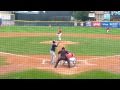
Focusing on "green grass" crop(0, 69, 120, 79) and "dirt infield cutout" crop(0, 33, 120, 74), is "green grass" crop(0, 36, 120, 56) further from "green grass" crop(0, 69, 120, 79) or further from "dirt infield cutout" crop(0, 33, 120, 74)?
"green grass" crop(0, 69, 120, 79)

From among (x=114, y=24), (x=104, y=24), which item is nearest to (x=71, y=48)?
(x=114, y=24)

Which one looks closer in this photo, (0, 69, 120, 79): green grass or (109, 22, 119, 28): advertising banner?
(0, 69, 120, 79): green grass

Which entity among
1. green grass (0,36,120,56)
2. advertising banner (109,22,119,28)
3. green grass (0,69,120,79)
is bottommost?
green grass (0,69,120,79)

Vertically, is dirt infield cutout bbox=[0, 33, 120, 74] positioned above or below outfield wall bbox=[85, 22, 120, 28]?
below

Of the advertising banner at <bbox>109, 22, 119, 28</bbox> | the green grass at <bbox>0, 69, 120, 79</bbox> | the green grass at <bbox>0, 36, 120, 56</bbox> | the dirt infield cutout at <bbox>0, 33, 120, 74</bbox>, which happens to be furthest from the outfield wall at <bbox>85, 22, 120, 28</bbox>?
the green grass at <bbox>0, 69, 120, 79</bbox>

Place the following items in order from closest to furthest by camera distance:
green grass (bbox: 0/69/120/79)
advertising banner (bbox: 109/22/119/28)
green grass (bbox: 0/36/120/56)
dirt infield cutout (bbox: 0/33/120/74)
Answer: green grass (bbox: 0/69/120/79) < dirt infield cutout (bbox: 0/33/120/74) < green grass (bbox: 0/36/120/56) < advertising banner (bbox: 109/22/119/28)

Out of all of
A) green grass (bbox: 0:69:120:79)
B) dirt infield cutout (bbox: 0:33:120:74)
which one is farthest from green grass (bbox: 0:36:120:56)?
green grass (bbox: 0:69:120:79)

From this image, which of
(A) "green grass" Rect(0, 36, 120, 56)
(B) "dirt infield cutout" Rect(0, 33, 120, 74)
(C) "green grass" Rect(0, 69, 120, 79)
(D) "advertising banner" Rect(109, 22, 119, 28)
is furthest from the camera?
(D) "advertising banner" Rect(109, 22, 119, 28)

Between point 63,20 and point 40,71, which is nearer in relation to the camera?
point 40,71
